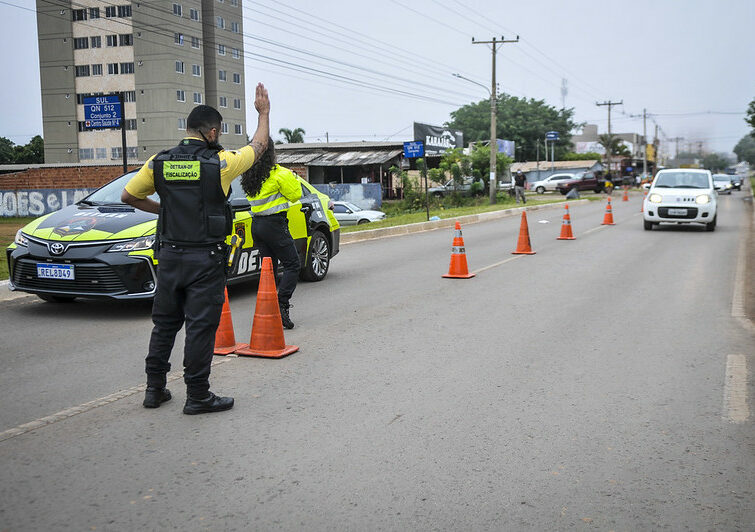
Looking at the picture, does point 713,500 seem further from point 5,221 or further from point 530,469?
point 5,221

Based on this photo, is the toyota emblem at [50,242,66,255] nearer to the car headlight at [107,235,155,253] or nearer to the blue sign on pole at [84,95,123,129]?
the car headlight at [107,235,155,253]

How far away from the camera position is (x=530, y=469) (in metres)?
3.70

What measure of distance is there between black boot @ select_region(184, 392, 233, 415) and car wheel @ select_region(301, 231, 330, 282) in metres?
5.62

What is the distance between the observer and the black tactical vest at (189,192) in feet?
14.5

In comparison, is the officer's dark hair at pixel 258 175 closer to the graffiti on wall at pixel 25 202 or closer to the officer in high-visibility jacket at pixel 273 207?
the officer in high-visibility jacket at pixel 273 207

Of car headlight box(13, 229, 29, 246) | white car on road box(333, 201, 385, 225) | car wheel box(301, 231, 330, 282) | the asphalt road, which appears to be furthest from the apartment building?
the asphalt road

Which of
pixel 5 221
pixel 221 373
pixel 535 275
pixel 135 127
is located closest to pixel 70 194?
pixel 5 221

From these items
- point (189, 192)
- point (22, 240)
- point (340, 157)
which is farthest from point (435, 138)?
point (189, 192)

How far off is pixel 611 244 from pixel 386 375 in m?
11.8

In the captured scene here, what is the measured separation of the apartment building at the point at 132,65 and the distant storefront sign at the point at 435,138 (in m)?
24.2

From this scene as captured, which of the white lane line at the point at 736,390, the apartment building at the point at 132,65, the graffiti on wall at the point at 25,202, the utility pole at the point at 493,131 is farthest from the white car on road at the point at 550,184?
the white lane line at the point at 736,390

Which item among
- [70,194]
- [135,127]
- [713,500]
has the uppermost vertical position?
[135,127]

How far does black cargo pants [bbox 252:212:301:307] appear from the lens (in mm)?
6980

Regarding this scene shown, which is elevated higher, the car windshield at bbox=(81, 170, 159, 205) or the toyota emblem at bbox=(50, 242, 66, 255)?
the car windshield at bbox=(81, 170, 159, 205)
